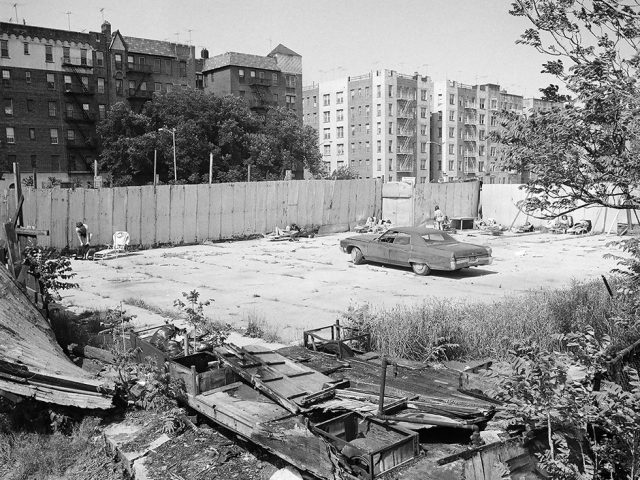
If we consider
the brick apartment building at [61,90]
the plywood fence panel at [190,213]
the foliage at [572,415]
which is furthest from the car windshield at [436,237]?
the brick apartment building at [61,90]

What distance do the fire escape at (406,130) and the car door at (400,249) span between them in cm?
6826

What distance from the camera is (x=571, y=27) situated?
7.33 meters

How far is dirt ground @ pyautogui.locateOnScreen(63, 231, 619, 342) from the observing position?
42.4ft

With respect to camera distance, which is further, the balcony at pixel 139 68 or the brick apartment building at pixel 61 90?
the balcony at pixel 139 68

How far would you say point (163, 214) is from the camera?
81.5 ft

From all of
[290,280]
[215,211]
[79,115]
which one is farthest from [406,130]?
[290,280]

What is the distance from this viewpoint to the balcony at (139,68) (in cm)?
6444

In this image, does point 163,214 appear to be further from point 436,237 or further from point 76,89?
point 76,89

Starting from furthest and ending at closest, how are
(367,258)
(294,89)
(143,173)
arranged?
(294,89), (143,173), (367,258)

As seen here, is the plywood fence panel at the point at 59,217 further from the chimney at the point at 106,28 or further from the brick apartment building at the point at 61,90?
the chimney at the point at 106,28

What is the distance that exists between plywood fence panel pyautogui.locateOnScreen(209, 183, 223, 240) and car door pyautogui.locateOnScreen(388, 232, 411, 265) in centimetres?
1070

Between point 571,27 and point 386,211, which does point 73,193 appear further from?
point 571,27

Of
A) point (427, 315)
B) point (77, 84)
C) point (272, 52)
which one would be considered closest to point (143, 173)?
point (77, 84)

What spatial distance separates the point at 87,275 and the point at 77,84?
4903cm
